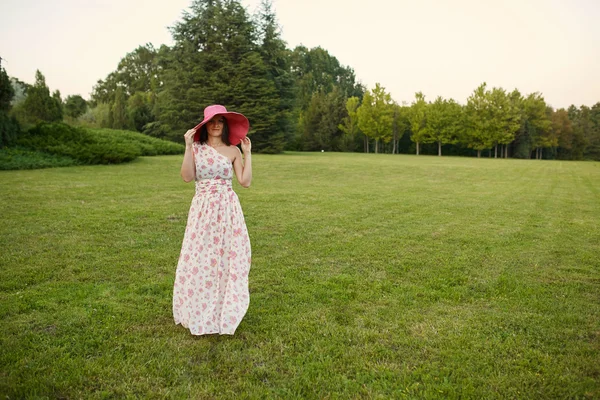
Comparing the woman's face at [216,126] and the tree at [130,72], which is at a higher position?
the tree at [130,72]

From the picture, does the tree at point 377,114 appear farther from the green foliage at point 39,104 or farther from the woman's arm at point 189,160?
the woman's arm at point 189,160

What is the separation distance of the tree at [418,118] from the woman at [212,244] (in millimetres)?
54149

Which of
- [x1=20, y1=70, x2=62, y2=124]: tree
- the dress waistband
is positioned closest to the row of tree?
[x1=20, y1=70, x2=62, y2=124]: tree

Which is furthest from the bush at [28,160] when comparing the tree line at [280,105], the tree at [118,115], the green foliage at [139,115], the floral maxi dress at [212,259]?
the green foliage at [139,115]

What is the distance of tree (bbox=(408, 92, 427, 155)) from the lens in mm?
54625

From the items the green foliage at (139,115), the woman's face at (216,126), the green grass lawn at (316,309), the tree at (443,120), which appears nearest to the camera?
the green grass lawn at (316,309)

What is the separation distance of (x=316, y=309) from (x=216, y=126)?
223cm

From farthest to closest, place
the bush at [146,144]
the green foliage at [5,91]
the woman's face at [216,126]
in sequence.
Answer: the bush at [146,144]
the green foliage at [5,91]
the woman's face at [216,126]

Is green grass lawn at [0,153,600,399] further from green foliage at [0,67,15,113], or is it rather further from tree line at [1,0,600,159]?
tree line at [1,0,600,159]

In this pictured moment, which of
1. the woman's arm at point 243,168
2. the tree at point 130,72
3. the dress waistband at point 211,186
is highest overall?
the tree at point 130,72

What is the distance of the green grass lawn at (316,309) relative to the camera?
305 cm

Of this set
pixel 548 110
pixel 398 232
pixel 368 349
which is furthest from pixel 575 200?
pixel 548 110

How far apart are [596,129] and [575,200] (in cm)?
7081

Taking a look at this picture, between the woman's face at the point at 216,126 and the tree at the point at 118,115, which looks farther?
the tree at the point at 118,115
